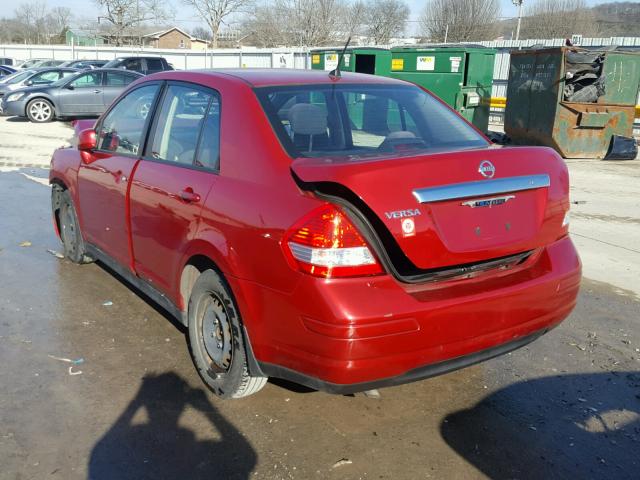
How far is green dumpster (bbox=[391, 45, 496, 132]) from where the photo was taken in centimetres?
1412

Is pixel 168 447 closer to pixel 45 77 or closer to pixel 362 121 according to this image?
pixel 362 121

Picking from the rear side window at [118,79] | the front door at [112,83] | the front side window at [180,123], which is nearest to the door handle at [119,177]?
the front side window at [180,123]

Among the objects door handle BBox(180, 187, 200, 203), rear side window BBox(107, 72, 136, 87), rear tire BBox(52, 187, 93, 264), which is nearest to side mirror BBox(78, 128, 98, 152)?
rear tire BBox(52, 187, 93, 264)

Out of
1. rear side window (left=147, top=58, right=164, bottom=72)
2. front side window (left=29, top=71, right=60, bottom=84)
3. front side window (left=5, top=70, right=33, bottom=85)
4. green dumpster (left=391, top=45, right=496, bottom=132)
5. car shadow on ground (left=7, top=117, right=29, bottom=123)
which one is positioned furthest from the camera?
rear side window (left=147, top=58, right=164, bottom=72)

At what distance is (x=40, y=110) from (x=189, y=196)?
16904mm

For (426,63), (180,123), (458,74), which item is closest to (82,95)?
(426,63)

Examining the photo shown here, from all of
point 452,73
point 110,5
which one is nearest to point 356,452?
point 452,73

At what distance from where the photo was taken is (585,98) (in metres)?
12.6

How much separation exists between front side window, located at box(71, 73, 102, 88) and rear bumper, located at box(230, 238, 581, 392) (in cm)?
1711

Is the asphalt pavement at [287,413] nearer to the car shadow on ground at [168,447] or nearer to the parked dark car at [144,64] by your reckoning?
the car shadow on ground at [168,447]

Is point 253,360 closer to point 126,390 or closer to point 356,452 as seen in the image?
point 356,452

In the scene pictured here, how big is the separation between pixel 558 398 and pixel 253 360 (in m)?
1.78

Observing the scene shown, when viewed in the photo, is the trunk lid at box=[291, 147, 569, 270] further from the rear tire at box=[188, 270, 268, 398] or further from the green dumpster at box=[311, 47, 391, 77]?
the green dumpster at box=[311, 47, 391, 77]

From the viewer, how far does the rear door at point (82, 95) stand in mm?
17969
